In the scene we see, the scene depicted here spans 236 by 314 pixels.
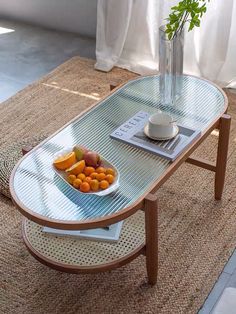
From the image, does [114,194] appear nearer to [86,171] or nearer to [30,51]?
[86,171]

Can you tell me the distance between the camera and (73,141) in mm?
1784

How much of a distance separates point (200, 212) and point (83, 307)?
2.00ft

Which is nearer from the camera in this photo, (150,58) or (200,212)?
(200,212)

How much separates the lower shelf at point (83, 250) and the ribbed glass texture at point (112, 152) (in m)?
0.20

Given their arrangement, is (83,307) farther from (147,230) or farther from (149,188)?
(149,188)

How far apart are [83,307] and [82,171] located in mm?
431

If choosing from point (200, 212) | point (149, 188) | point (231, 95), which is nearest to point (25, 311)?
point (149, 188)

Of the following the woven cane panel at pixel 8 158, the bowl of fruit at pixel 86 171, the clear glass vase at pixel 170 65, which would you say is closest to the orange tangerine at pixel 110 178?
the bowl of fruit at pixel 86 171

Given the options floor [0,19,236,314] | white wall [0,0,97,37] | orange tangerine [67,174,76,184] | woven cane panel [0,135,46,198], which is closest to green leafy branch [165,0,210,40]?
orange tangerine [67,174,76,184]

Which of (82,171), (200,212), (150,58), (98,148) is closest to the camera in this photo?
(82,171)

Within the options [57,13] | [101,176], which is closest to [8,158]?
[101,176]

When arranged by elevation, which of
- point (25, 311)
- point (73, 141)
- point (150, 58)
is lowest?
point (25, 311)

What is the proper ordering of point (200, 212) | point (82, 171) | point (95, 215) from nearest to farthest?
1. point (95, 215)
2. point (82, 171)
3. point (200, 212)

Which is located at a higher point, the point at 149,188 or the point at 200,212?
the point at 149,188
